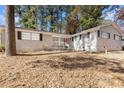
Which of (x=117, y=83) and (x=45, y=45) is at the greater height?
(x=45, y=45)

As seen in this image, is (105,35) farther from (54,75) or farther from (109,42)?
(54,75)

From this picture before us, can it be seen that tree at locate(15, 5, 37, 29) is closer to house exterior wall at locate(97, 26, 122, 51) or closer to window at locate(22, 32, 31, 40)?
window at locate(22, 32, 31, 40)

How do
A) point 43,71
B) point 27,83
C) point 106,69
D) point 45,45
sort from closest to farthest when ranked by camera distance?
point 27,83, point 43,71, point 106,69, point 45,45

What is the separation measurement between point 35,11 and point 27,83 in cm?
2878

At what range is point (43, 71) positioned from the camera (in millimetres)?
6734

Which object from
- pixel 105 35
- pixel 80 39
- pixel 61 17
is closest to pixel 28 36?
pixel 80 39

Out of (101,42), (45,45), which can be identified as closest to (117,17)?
(101,42)

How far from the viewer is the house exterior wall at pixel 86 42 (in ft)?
62.4

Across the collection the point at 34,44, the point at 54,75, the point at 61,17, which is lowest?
the point at 54,75

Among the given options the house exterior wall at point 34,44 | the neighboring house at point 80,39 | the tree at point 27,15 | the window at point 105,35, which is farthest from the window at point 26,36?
the tree at point 27,15

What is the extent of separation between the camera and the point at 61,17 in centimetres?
3566

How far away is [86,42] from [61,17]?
16235 mm

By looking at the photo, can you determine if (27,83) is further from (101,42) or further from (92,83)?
(101,42)

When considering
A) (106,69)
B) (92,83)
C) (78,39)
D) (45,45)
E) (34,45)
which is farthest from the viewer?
(78,39)
